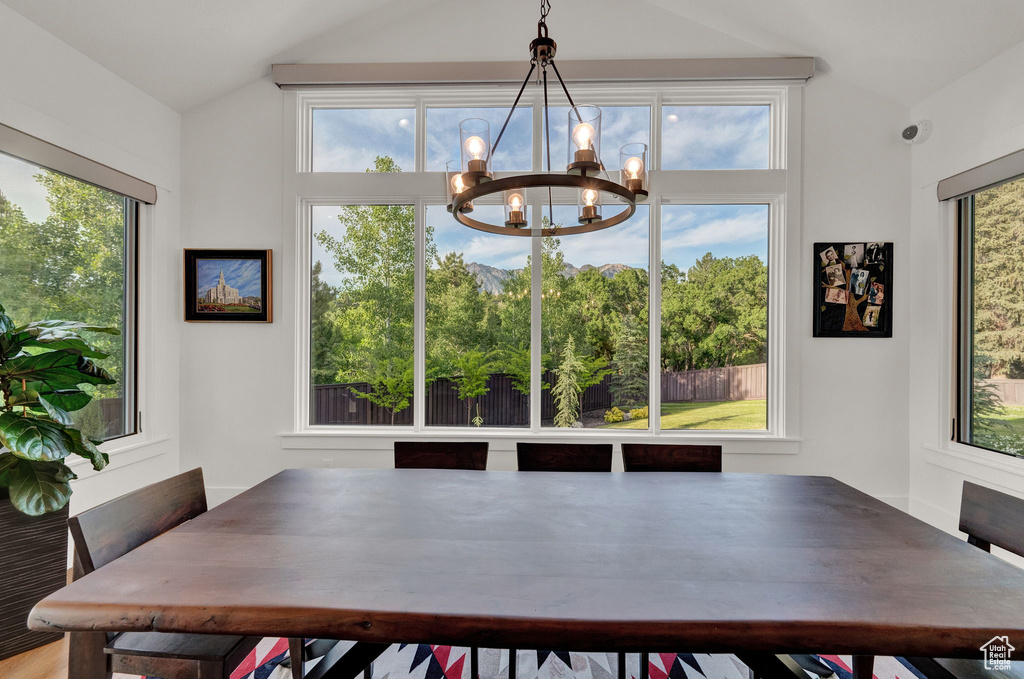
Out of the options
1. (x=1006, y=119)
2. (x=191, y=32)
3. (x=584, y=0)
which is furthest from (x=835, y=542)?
(x=191, y=32)

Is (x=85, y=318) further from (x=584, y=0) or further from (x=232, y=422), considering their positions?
(x=584, y=0)

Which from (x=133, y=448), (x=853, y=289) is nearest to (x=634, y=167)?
(x=853, y=289)

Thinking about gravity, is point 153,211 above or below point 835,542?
above

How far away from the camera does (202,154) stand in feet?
10.8

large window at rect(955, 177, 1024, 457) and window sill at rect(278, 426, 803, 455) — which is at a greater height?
large window at rect(955, 177, 1024, 457)

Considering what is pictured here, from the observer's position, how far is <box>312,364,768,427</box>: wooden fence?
3.31m

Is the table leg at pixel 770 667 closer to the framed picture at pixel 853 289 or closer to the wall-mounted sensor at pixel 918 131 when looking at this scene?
the framed picture at pixel 853 289

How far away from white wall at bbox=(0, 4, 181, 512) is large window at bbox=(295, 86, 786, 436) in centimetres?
85

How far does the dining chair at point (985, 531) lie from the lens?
4.09 feet

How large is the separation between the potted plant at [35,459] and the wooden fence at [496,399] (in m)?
1.50

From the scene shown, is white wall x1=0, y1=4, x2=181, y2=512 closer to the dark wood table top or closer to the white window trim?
the dark wood table top

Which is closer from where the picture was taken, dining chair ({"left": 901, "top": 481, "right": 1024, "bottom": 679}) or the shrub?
→ dining chair ({"left": 901, "top": 481, "right": 1024, "bottom": 679})

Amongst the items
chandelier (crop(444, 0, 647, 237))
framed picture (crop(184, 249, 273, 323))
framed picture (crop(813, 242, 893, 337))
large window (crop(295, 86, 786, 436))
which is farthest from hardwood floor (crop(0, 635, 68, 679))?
framed picture (crop(813, 242, 893, 337))

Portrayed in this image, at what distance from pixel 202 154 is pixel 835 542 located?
13.5 ft
